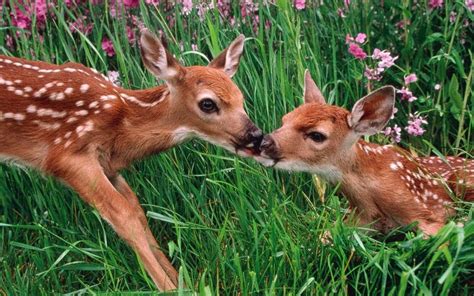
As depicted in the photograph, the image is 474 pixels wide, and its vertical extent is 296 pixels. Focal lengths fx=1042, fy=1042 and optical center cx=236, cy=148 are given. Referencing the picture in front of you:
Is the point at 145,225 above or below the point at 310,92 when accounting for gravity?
below

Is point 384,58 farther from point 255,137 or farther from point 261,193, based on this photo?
point 255,137

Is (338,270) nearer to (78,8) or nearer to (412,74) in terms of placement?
(412,74)

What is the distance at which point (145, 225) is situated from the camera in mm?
5387

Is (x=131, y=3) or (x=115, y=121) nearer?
(x=115, y=121)

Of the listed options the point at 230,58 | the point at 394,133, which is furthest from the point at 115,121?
the point at 394,133

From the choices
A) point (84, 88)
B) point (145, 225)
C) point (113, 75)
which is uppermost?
point (84, 88)

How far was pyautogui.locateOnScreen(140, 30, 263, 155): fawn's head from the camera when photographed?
203 inches

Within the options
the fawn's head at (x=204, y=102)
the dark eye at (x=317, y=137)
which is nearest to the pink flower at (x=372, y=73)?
the dark eye at (x=317, y=137)

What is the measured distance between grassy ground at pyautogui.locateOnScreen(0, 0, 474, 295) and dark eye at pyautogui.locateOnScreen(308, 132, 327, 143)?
1.08 ft

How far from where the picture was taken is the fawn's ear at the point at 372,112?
5234mm

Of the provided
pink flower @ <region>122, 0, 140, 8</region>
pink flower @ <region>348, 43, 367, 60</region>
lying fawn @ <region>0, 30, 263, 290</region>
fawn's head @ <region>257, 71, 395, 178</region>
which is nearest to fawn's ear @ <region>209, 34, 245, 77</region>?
lying fawn @ <region>0, 30, 263, 290</region>

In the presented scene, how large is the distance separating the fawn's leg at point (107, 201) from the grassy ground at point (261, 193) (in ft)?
0.37

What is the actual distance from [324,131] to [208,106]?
23.7 inches

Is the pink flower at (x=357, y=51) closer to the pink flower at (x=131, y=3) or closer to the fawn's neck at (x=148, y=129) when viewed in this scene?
the fawn's neck at (x=148, y=129)
